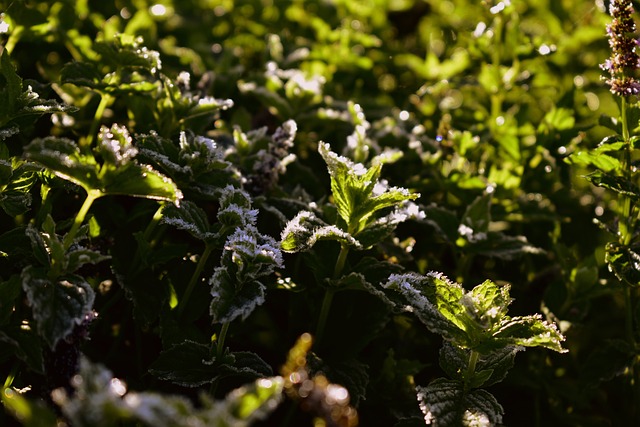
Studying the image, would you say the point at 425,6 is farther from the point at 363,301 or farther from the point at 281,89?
the point at 363,301

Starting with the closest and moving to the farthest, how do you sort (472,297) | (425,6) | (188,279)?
(472,297)
(188,279)
(425,6)

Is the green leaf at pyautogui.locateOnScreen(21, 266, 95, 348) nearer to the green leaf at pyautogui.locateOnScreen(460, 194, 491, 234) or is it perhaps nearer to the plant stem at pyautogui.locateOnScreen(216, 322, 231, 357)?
the plant stem at pyautogui.locateOnScreen(216, 322, 231, 357)

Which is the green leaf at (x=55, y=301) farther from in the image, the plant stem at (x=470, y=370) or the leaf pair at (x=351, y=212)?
the plant stem at (x=470, y=370)

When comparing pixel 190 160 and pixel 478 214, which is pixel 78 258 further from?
pixel 478 214

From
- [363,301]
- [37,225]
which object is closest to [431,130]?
[363,301]

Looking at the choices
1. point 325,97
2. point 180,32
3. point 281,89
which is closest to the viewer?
point 281,89

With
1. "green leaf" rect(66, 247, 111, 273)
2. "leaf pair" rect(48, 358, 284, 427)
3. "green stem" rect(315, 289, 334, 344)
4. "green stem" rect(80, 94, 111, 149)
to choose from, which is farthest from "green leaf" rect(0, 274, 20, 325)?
"green stem" rect(315, 289, 334, 344)
